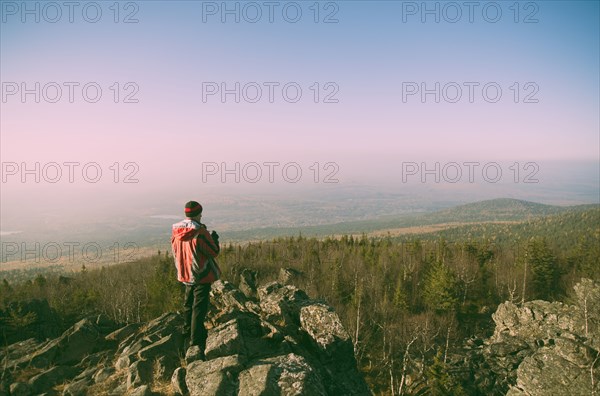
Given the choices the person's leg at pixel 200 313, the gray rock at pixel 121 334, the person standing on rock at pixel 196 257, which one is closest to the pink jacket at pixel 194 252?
the person standing on rock at pixel 196 257

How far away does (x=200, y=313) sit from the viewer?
8906 millimetres

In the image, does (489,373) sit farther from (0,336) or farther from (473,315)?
(0,336)

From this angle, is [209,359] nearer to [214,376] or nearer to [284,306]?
[214,376]

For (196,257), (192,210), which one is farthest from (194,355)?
(192,210)

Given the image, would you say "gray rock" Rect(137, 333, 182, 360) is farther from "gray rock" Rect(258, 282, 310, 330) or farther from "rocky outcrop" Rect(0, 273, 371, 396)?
"gray rock" Rect(258, 282, 310, 330)

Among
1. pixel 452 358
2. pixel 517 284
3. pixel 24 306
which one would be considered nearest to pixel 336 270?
pixel 452 358

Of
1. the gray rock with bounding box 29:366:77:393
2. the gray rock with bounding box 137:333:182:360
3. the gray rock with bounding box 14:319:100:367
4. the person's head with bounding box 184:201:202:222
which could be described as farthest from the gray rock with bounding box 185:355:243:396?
the gray rock with bounding box 14:319:100:367

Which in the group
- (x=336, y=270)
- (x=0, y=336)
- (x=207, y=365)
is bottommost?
→ (x=336, y=270)

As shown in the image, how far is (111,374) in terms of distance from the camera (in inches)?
370

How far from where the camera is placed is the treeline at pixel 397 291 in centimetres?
3947

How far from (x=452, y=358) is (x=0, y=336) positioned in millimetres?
41504

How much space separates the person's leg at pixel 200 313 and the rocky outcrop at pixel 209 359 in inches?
12.6

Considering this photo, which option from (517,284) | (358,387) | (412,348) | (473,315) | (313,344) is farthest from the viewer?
(517,284)

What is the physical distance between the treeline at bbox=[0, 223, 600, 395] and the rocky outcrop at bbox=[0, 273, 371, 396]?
23745 millimetres
